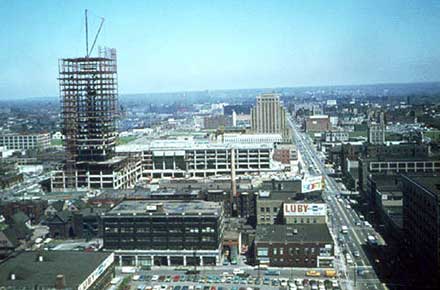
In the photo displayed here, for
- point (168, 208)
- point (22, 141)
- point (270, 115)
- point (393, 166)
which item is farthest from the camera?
point (270, 115)

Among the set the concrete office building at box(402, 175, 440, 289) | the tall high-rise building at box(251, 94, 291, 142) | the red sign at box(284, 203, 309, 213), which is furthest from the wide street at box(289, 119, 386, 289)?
the tall high-rise building at box(251, 94, 291, 142)

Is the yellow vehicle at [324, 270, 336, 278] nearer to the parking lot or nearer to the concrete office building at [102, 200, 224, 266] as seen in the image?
the parking lot

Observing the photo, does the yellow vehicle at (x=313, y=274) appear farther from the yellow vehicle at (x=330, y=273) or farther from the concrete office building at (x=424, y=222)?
the concrete office building at (x=424, y=222)

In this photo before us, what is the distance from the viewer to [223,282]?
1066 centimetres

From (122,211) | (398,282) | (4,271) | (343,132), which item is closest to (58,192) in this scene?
(122,211)

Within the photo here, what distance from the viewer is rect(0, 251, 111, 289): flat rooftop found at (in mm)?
8742

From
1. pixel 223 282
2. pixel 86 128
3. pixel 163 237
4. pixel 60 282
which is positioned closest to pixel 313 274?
pixel 223 282

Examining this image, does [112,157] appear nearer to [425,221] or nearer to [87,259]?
[87,259]

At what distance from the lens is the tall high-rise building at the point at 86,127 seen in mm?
19578

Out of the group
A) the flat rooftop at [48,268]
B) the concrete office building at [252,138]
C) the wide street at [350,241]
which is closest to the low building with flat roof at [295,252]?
the wide street at [350,241]

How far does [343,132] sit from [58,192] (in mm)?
17428

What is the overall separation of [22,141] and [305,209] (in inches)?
783

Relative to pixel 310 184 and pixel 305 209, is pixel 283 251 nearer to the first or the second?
pixel 305 209

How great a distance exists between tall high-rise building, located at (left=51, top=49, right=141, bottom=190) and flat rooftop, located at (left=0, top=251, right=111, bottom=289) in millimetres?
9416
